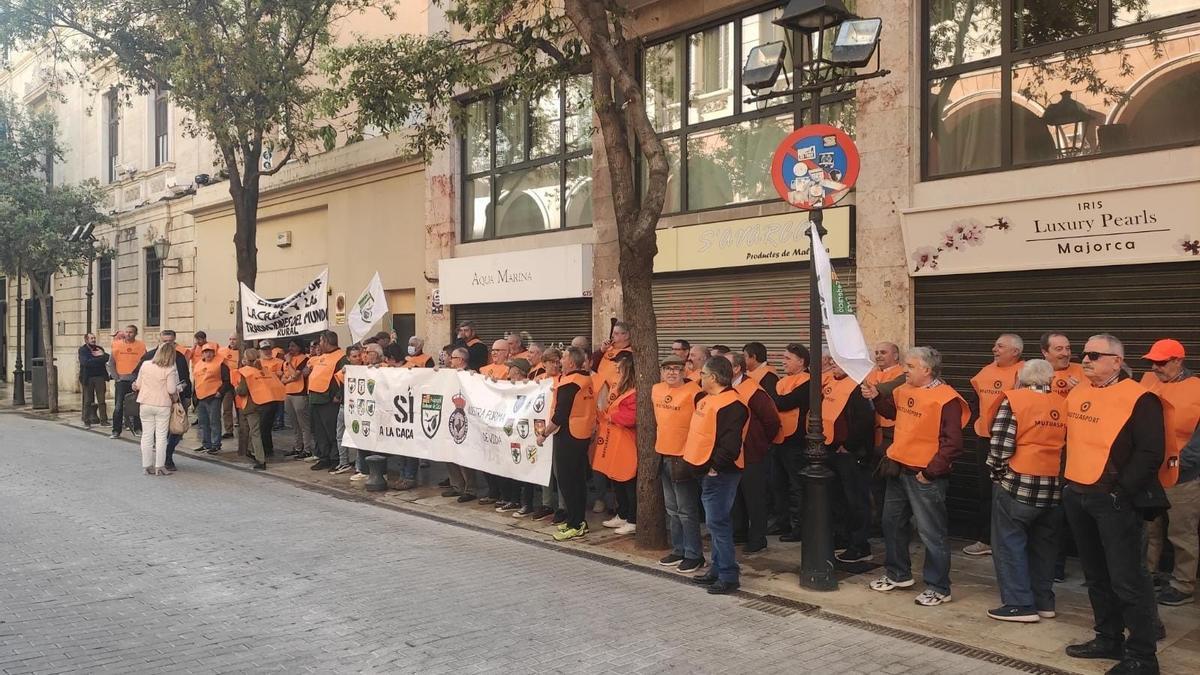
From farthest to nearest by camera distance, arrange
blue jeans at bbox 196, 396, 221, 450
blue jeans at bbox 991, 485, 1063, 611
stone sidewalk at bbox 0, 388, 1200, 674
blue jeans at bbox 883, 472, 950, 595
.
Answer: blue jeans at bbox 196, 396, 221, 450, blue jeans at bbox 883, 472, 950, 595, blue jeans at bbox 991, 485, 1063, 611, stone sidewalk at bbox 0, 388, 1200, 674

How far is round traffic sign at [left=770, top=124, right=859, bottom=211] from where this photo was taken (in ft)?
23.8

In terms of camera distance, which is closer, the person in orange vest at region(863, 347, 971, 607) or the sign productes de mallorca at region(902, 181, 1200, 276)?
the person in orange vest at region(863, 347, 971, 607)

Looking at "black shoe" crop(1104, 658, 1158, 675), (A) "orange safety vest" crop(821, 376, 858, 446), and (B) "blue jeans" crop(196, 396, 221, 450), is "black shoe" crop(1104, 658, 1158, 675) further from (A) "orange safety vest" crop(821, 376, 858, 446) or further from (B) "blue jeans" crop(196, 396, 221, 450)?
(B) "blue jeans" crop(196, 396, 221, 450)

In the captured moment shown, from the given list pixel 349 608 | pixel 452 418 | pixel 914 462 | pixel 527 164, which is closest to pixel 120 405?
pixel 527 164

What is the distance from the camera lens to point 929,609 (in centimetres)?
669

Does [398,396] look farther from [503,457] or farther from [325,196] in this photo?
[325,196]

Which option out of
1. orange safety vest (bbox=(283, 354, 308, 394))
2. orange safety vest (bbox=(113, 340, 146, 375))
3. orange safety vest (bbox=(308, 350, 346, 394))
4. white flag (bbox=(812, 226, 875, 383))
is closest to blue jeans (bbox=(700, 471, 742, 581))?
white flag (bbox=(812, 226, 875, 383))

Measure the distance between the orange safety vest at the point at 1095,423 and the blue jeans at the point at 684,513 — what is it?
2805mm

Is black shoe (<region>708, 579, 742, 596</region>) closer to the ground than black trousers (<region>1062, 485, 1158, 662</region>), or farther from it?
closer to the ground

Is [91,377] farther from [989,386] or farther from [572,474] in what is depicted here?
[989,386]

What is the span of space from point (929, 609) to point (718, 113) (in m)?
7.47

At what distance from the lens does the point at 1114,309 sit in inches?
327

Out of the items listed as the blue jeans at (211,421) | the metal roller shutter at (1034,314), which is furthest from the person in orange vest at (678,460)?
the blue jeans at (211,421)

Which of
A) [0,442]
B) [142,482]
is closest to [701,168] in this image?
[142,482]
